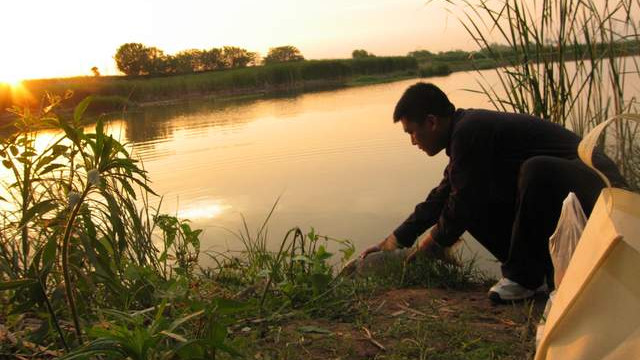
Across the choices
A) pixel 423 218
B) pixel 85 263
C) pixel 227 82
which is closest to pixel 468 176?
pixel 423 218

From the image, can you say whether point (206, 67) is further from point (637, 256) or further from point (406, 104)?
point (637, 256)

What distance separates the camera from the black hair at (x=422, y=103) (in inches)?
89.0

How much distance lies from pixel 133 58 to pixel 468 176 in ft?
64.1

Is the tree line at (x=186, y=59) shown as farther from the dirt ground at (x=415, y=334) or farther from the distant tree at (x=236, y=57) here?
the dirt ground at (x=415, y=334)

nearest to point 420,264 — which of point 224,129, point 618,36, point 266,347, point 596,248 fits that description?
point 266,347

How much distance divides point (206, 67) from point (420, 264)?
918 inches

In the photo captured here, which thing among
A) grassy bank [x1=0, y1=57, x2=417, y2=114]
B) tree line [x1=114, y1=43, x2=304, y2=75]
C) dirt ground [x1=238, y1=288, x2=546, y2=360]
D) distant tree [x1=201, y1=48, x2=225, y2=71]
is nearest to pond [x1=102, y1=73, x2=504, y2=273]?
dirt ground [x1=238, y1=288, x2=546, y2=360]

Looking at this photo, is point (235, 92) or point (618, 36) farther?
point (235, 92)

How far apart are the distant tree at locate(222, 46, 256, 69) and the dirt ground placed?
975 inches

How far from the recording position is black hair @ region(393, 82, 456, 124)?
2.26 metres

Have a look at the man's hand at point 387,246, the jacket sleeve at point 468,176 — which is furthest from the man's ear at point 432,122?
the man's hand at point 387,246

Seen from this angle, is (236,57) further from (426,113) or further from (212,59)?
(426,113)

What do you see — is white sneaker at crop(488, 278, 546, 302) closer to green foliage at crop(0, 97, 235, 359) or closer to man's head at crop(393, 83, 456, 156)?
man's head at crop(393, 83, 456, 156)

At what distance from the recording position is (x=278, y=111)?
35.9 ft
